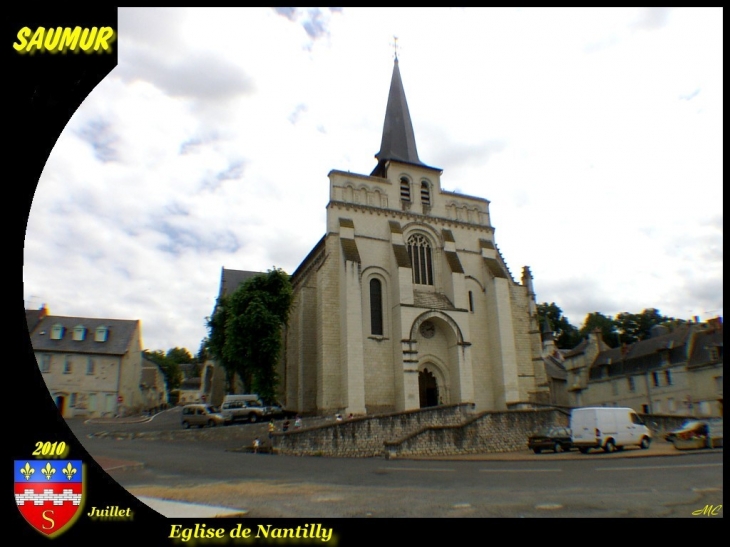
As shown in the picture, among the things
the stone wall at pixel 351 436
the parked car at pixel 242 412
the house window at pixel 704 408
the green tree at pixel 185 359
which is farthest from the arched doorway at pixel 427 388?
the green tree at pixel 185 359

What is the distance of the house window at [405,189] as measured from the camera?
117 feet

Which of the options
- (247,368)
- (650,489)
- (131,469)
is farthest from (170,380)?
(650,489)

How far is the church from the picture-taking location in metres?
30.5

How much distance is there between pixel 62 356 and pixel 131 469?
2749cm

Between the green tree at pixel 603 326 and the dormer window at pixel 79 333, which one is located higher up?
the green tree at pixel 603 326

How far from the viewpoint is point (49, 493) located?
16.6 feet

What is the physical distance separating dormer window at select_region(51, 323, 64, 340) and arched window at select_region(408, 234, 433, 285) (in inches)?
1016

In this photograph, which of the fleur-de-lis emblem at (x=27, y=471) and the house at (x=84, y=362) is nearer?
the fleur-de-lis emblem at (x=27, y=471)

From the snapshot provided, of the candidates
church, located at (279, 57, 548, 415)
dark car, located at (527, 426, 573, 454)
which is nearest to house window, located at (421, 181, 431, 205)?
church, located at (279, 57, 548, 415)

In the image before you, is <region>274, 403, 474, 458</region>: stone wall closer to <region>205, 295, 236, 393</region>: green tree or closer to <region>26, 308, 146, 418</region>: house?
<region>205, 295, 236, 393</region>: green tree

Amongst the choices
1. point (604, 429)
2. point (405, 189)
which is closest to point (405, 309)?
point (405, 189)

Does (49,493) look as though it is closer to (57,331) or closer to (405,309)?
(405,309)

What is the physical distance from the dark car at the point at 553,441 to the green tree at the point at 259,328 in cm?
1643

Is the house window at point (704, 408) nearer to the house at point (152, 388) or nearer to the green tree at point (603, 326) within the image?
the green tree at point (603, 326)
